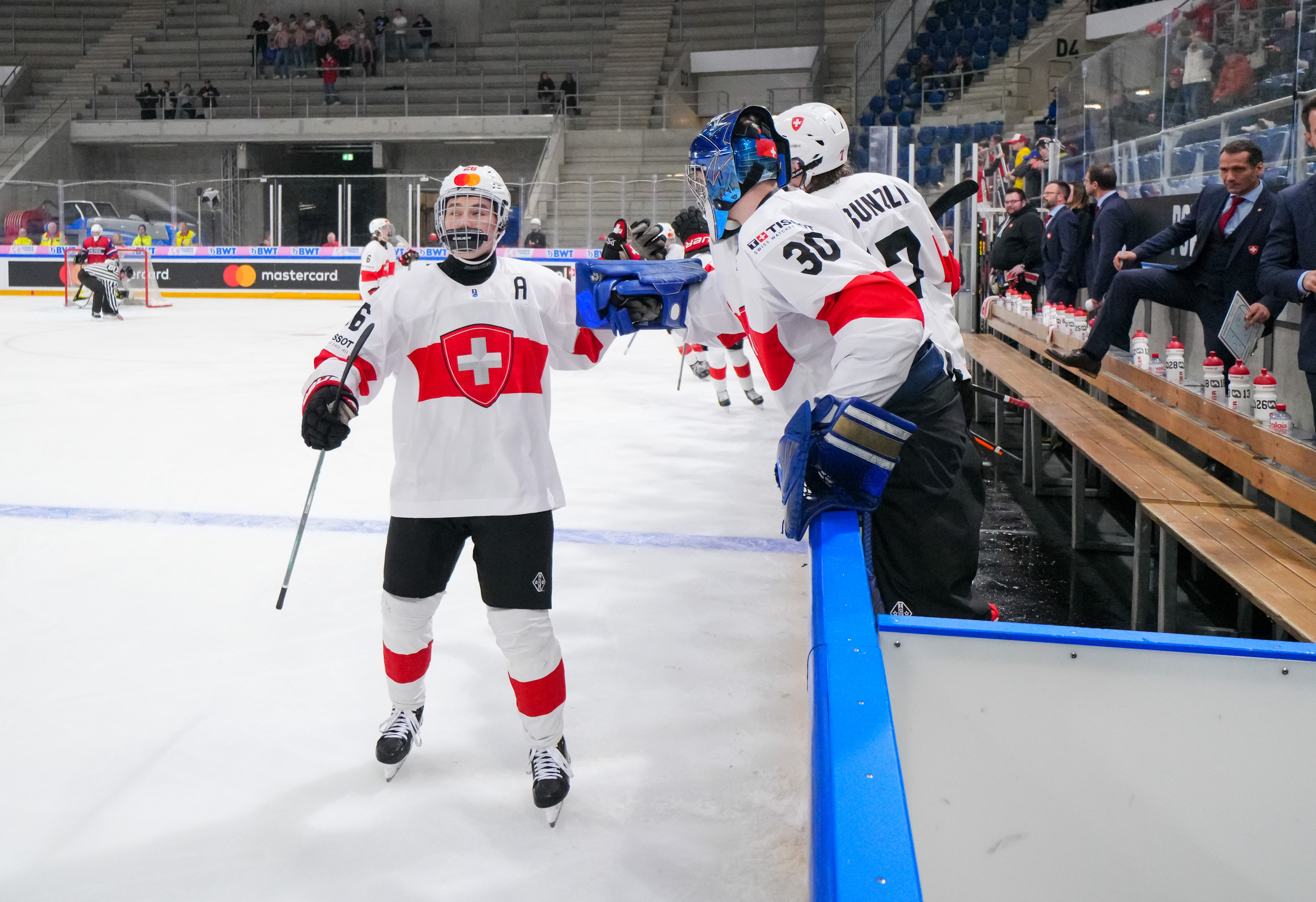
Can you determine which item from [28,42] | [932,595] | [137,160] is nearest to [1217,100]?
[932,595]

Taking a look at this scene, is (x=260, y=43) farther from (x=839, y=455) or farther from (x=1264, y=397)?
(x=839, y=455)

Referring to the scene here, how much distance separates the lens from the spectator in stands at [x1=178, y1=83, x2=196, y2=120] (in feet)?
87.0

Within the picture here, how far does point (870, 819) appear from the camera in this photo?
1088 millimetres

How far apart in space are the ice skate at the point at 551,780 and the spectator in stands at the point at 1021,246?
7.74 metres

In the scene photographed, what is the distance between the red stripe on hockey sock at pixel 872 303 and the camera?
2.25 m

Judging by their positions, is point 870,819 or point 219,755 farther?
point 219,755

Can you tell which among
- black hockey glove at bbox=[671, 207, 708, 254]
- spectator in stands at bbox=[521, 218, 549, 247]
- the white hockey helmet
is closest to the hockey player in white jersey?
the white hockey helmet

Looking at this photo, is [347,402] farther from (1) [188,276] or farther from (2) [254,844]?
(1) [188,276]

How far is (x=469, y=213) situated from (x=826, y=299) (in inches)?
35.1

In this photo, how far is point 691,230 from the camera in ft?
25.7

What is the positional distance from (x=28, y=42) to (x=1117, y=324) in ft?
108

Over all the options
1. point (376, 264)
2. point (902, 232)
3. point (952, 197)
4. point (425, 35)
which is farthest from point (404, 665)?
point (425, 35)

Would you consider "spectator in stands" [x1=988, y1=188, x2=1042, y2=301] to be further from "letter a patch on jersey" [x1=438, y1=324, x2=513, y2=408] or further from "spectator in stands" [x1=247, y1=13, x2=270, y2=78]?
"spectator in stands" [x1=247, y1=13, x2=270, y2=78]

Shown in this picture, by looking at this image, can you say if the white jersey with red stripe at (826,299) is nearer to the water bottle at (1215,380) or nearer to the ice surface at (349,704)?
the ice surface at (349,704)
